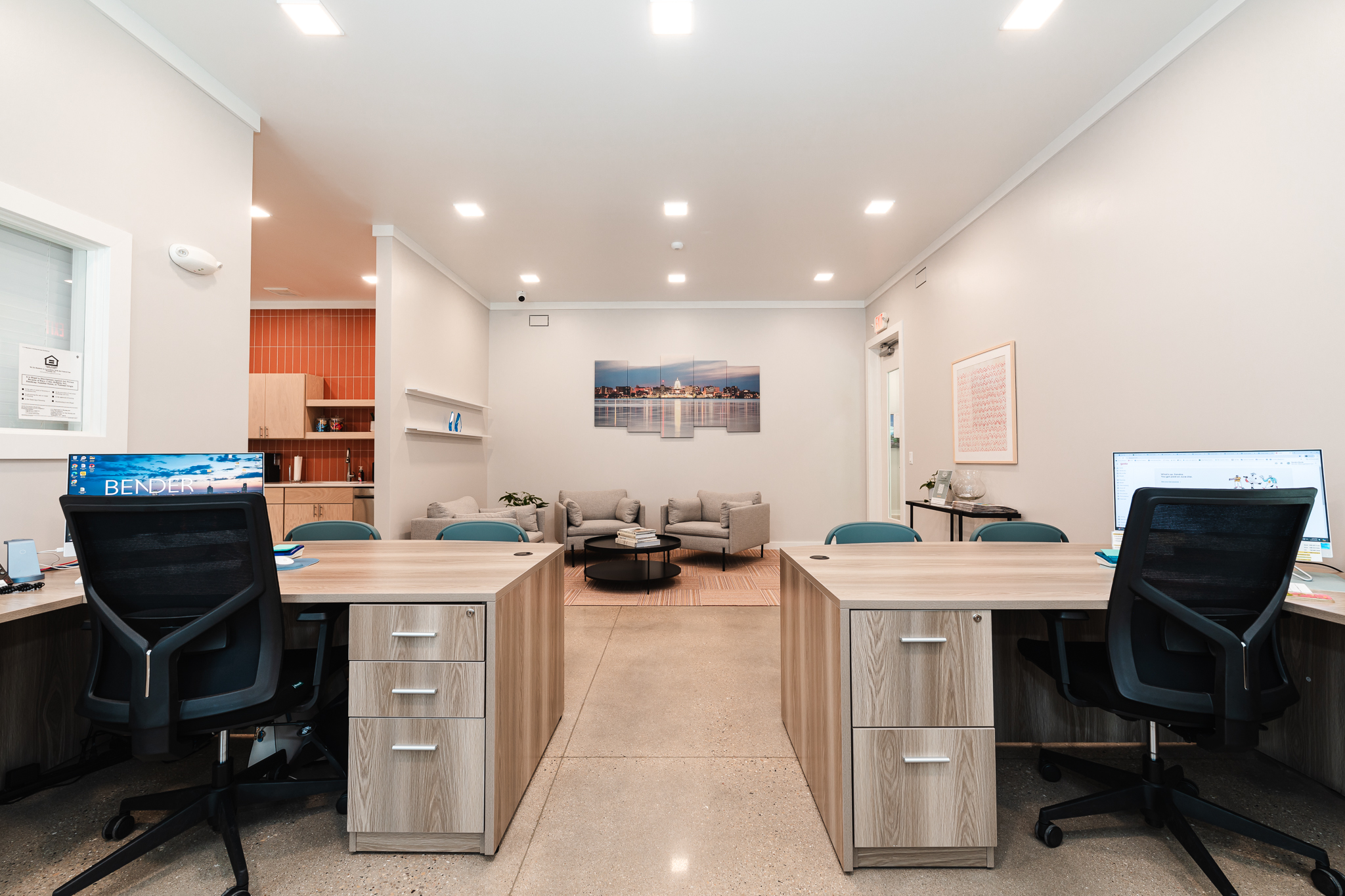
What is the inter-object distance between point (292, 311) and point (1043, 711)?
28.0 ft

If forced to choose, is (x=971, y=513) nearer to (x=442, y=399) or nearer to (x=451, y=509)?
(x=451, y=509)

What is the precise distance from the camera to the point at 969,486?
4387 millimetres

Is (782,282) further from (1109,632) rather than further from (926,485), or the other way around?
(1109,632)

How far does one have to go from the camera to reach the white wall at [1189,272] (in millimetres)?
2115

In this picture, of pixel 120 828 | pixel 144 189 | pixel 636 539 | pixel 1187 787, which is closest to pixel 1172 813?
pixel 1187 787

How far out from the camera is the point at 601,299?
7137mm

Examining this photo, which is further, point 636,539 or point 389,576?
point 636,539

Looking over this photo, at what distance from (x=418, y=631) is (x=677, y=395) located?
575 centimetres

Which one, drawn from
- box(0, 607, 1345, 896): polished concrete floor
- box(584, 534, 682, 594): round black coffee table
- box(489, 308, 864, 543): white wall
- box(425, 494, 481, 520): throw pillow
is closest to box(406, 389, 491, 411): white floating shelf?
box(489, 308, 864, 543): white wall

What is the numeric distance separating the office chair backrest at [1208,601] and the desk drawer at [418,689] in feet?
6.11

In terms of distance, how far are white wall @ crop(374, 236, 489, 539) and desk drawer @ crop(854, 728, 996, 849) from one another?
14.4 ft

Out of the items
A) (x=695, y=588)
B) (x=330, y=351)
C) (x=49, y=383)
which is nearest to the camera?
(x=49, y=383)

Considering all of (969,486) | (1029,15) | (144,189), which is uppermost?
(1029,15)

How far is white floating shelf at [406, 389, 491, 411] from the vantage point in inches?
203
